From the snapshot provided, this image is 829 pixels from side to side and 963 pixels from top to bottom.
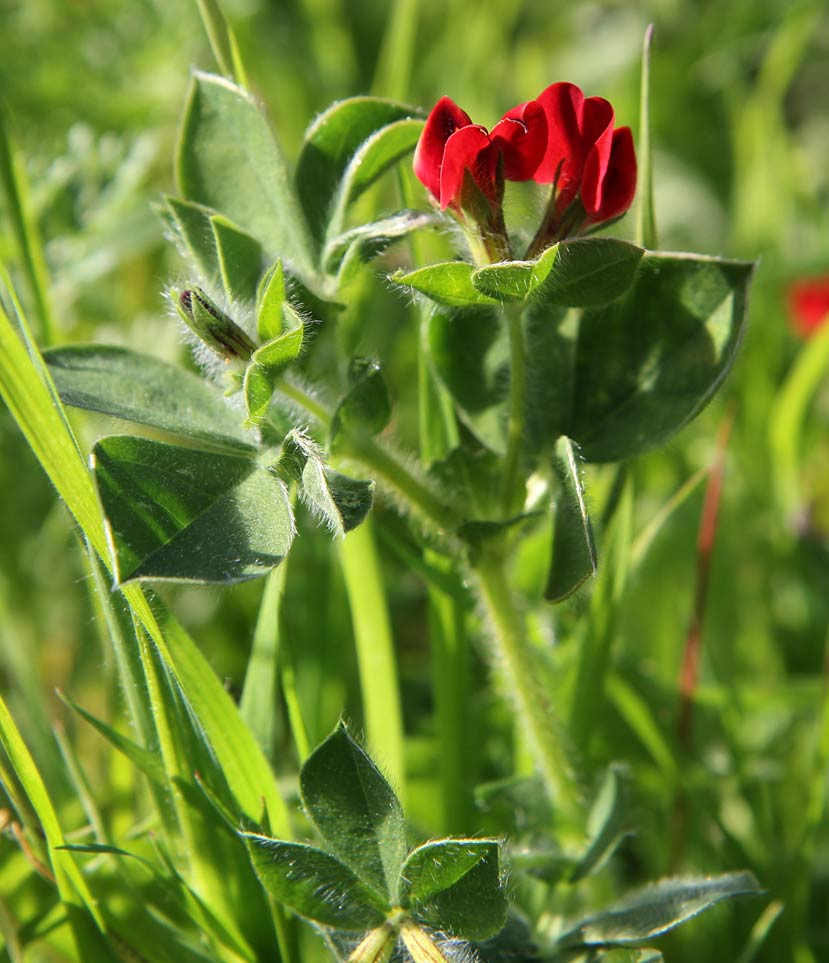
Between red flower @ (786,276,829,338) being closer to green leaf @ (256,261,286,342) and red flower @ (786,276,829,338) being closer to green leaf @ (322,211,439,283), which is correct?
green leaf @ (322,211,439,283)

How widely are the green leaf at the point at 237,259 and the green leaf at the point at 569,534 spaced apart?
0.34 metres

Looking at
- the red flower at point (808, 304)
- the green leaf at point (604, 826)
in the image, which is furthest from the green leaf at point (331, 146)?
the red flower at point (808, 304)

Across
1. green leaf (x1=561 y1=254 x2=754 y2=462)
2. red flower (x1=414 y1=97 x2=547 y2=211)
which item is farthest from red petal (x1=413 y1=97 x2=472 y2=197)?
green leaf (x1=561 y1=254 x2=754 y2=462)

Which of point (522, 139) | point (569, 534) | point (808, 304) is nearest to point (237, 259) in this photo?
point (522, 139)

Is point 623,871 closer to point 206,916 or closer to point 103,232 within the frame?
point 206,916

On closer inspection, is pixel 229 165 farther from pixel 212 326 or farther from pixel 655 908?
pixel 655 908

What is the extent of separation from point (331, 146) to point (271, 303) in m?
0.29

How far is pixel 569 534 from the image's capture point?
96 cm

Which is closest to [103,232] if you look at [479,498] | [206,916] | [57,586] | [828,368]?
[57,586]

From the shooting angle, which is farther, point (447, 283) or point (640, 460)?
point (640, 460)

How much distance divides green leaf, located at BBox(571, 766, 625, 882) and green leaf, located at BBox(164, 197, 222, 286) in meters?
0.65

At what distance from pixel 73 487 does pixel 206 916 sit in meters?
0.42

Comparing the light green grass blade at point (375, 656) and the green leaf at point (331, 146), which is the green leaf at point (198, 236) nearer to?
the green leaf at point (331, 146)

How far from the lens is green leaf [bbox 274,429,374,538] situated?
0.83 meters
